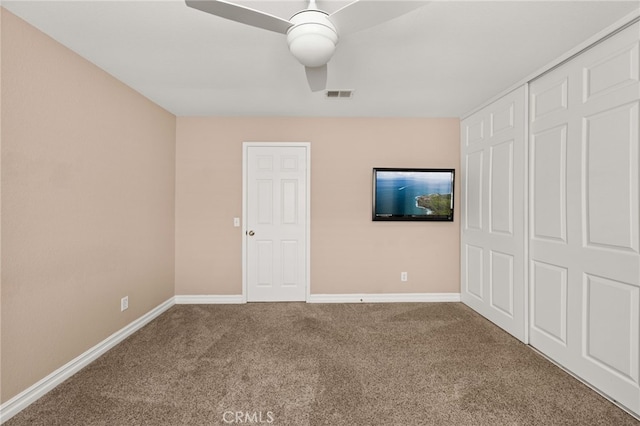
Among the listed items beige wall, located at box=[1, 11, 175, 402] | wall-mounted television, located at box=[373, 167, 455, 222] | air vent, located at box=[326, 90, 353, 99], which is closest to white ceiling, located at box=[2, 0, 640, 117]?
air vent, located at box=[326, 90, 353, 99]

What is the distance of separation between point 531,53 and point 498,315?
2.48 metres

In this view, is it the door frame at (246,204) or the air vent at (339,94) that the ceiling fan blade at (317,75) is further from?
the door frame at (246,204)

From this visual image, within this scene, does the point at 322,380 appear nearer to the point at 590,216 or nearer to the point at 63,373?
the point at 63,373

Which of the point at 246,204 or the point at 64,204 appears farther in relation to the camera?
the point at 246,204

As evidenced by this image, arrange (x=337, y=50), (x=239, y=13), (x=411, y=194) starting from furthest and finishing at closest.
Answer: (x=411, y=194), (x=337, y=50), (x=239, y=13)

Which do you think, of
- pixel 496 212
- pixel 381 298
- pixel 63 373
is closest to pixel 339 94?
pixel 496 212

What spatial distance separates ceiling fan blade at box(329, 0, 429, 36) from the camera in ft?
4.12

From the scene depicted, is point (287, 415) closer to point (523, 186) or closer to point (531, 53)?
point (523, 186)

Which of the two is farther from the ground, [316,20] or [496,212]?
[316,20]

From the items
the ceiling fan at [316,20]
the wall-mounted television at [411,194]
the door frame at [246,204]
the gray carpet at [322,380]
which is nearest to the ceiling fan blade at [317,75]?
the ceiling fan at [316,20]

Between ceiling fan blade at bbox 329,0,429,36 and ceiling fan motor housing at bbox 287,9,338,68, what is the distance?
5 centimetres

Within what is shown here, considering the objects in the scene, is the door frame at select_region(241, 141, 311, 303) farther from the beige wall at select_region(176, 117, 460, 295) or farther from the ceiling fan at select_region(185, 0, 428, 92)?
the ceiling fan at select_region(185, 0, 428, 92)

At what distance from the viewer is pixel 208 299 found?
373 centimetres

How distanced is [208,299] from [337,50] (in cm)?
328
